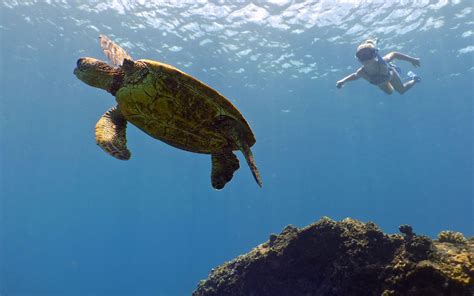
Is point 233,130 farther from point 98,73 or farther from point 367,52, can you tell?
point 367,52

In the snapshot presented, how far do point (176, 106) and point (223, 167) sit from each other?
142 centimetres

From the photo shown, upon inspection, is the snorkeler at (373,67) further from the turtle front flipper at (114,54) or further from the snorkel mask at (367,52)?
the turtle front flipper at (114,54)

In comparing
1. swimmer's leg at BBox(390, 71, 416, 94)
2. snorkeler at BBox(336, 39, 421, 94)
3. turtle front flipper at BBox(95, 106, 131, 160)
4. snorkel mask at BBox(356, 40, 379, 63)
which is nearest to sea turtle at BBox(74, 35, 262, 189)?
turtle front flipper at BBox(95, 106, 131, 160)

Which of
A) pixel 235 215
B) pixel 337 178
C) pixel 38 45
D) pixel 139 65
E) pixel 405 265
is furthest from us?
pixel 235 215

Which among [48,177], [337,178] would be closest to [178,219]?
[48,177]

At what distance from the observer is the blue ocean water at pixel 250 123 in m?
23.6

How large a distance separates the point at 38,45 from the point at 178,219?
283ft

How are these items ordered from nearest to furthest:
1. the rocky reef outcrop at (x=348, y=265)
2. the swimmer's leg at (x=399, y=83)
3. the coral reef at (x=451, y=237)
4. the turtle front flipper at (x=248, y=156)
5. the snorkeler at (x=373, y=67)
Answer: the turtle front flipper at (x=248, y=156) → the rocky reef outcrop at (x=348, y=265) → the coral reef at (x=451, y=237) → the snorkeler at (x=373, y=67) → the swimmer's leg at (x=399, y=83)

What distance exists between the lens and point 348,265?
6465 mm

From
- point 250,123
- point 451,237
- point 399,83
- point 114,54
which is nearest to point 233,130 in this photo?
point 114,54

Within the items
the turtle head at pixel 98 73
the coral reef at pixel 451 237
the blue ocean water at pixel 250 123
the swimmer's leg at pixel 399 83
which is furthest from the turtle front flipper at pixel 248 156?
the blue ocean water at pixel 250 123

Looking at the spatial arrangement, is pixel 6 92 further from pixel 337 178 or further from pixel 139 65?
pixel 337 178

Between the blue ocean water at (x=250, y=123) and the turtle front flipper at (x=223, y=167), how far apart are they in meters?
17.8

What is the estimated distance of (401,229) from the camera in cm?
677
